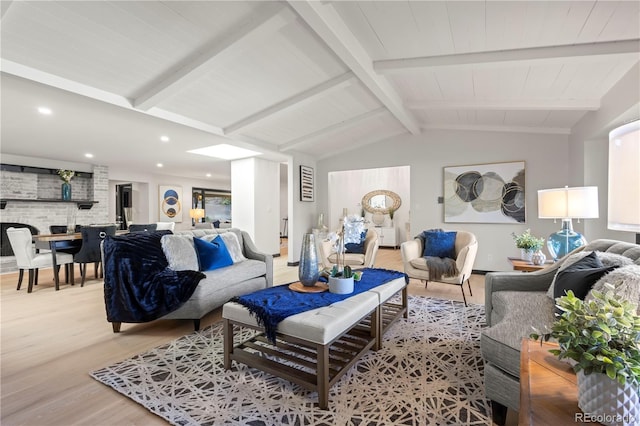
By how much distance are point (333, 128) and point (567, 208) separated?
3.48 m

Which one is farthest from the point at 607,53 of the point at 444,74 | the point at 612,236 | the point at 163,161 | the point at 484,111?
the point at 163,161

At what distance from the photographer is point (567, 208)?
2.59 meters

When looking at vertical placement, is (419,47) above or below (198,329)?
above

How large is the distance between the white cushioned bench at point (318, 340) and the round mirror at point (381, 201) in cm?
659

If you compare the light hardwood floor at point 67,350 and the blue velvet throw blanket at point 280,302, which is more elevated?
the blue velvet throw blanket at point 280,302

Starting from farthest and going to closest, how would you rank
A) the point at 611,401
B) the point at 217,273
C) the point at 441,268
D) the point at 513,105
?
the point at 513,105, the point at 441,268, the point at 217,273, the point at 611,401

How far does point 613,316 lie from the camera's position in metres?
0.75

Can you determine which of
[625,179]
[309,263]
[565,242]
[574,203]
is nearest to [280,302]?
[309,263]

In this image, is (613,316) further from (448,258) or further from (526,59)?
(448,258)

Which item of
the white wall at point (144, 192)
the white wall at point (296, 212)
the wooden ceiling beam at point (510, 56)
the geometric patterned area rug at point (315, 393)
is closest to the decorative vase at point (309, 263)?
the geometric patterned area rug at point (315, 393)

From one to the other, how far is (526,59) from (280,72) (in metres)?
2.30

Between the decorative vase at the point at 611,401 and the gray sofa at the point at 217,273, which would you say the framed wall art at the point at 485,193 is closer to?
the gray sofa at the point at 217,273

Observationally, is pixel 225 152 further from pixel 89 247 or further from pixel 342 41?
pixel 342 41

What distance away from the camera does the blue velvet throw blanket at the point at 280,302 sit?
1.78m
